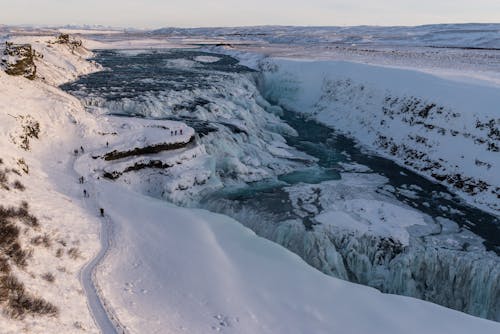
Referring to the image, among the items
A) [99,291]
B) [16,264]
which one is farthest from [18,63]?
[99,291]

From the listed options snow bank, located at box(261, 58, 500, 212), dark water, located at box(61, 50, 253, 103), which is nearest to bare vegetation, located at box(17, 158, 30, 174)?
dark water, located at box(61, 50, 253, 103)

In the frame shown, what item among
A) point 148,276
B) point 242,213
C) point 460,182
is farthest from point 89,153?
point 460,182

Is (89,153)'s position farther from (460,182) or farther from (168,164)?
(460,182)

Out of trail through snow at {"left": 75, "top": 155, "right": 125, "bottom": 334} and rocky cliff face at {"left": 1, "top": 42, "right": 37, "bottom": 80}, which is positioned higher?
rocky cliff face at {"left": 1, "top": 42, "right": 37, "bottom": 80}

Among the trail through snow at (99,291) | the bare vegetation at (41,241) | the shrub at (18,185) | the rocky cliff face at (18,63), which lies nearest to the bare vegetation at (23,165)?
the shrub at (18,185)

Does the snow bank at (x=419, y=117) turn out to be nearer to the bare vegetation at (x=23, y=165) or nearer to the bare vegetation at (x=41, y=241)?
the bare vegetation at (x=41, y=241)

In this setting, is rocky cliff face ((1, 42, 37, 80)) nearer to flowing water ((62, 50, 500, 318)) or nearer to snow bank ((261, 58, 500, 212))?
flowing water ((62, 50, 500, 318))
